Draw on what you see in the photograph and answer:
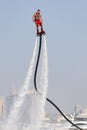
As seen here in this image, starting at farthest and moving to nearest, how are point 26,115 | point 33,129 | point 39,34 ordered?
1. point 26,115
2. point 33,129
3. point 39,34

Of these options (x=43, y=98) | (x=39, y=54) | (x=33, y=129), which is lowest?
(x=33, y=129)

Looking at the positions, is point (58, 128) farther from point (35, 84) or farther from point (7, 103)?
point (35, 84)

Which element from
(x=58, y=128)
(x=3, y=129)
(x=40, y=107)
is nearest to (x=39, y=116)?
(x=40, y=107)

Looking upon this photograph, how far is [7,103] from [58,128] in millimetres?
33064

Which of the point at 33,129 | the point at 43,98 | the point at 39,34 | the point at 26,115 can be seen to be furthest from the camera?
the point at 26,115

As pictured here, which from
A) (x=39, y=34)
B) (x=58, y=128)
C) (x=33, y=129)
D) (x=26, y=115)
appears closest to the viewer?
(x=39, y=34)

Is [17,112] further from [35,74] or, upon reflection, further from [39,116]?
[35,74]

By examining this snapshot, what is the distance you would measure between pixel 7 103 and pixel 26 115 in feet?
9.70

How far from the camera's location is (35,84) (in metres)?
40.2

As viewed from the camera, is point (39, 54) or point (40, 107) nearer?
point (39, 54)

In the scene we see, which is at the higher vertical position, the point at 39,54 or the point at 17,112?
the point at 39,54

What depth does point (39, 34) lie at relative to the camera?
128 feet

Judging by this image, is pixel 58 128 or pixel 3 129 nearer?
pixel 3 129

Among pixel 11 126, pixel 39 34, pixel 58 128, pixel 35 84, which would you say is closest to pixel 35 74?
pixel 35 84
